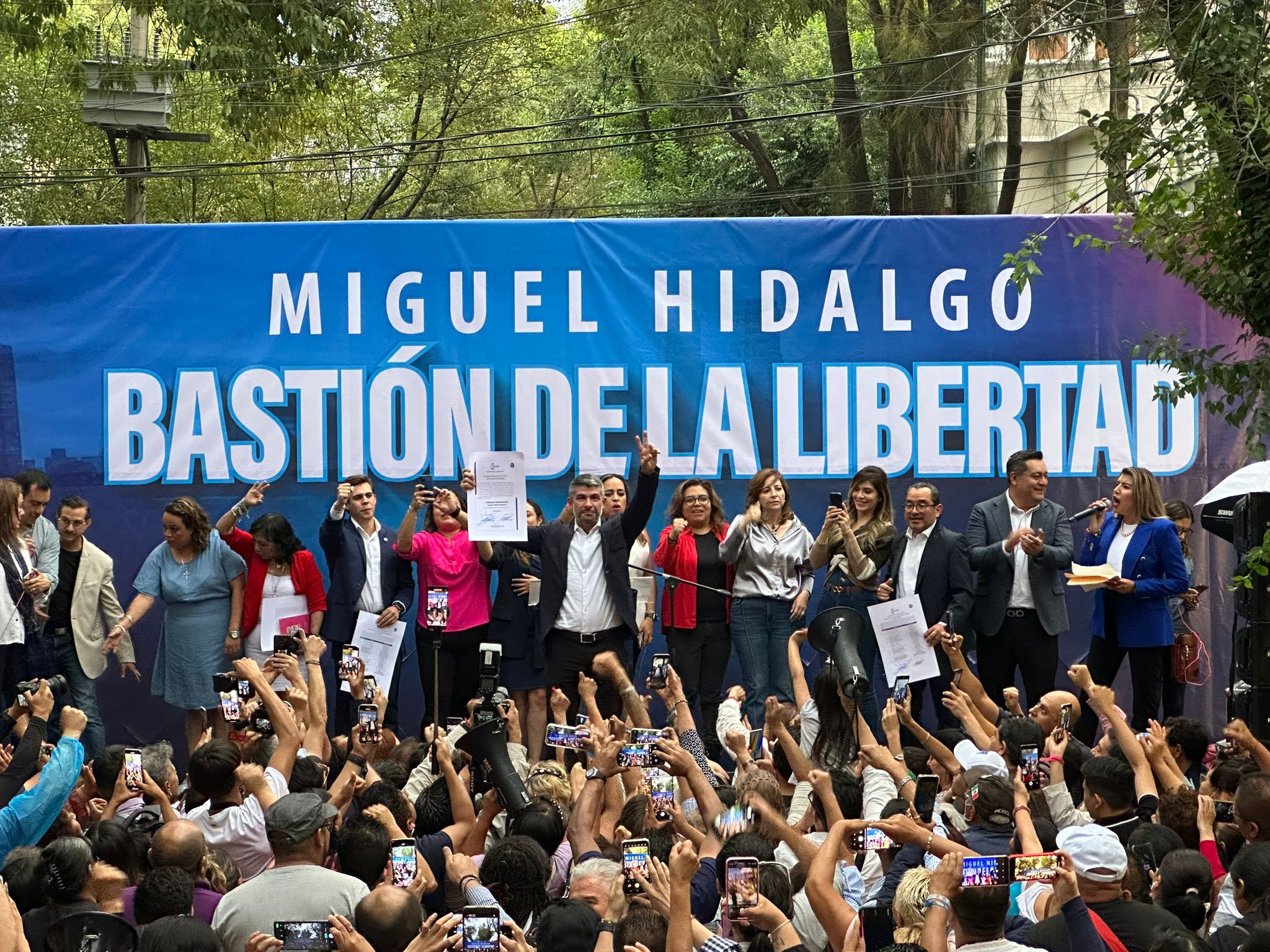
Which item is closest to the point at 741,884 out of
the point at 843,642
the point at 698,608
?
the point at 843,642

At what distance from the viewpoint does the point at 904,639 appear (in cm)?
815

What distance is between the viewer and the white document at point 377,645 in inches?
344

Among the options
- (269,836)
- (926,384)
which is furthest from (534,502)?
(269,836)

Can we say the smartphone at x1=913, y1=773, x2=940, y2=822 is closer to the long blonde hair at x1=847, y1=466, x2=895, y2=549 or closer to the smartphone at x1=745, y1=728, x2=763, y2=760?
the smartphone at x1=745, y1=728, x2=763, y2=760

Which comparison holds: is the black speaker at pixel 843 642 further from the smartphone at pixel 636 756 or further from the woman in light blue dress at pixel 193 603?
the woman in light blue dress at pixel 193 603

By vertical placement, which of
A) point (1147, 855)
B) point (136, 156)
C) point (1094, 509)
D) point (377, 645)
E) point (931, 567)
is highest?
point (136, 156)

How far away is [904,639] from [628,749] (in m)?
3.48

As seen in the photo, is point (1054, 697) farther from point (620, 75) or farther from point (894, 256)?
point (620, 75)

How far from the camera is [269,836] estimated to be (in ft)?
14.3

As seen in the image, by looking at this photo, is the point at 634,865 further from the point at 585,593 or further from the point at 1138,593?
the point at 1138,593

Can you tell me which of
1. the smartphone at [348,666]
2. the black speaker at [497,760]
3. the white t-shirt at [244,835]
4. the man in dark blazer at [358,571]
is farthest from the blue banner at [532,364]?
the white t-shirt at [244,835]

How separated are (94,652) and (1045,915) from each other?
627cm

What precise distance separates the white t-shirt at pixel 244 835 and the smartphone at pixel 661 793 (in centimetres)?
118

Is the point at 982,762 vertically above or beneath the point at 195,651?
beneath
